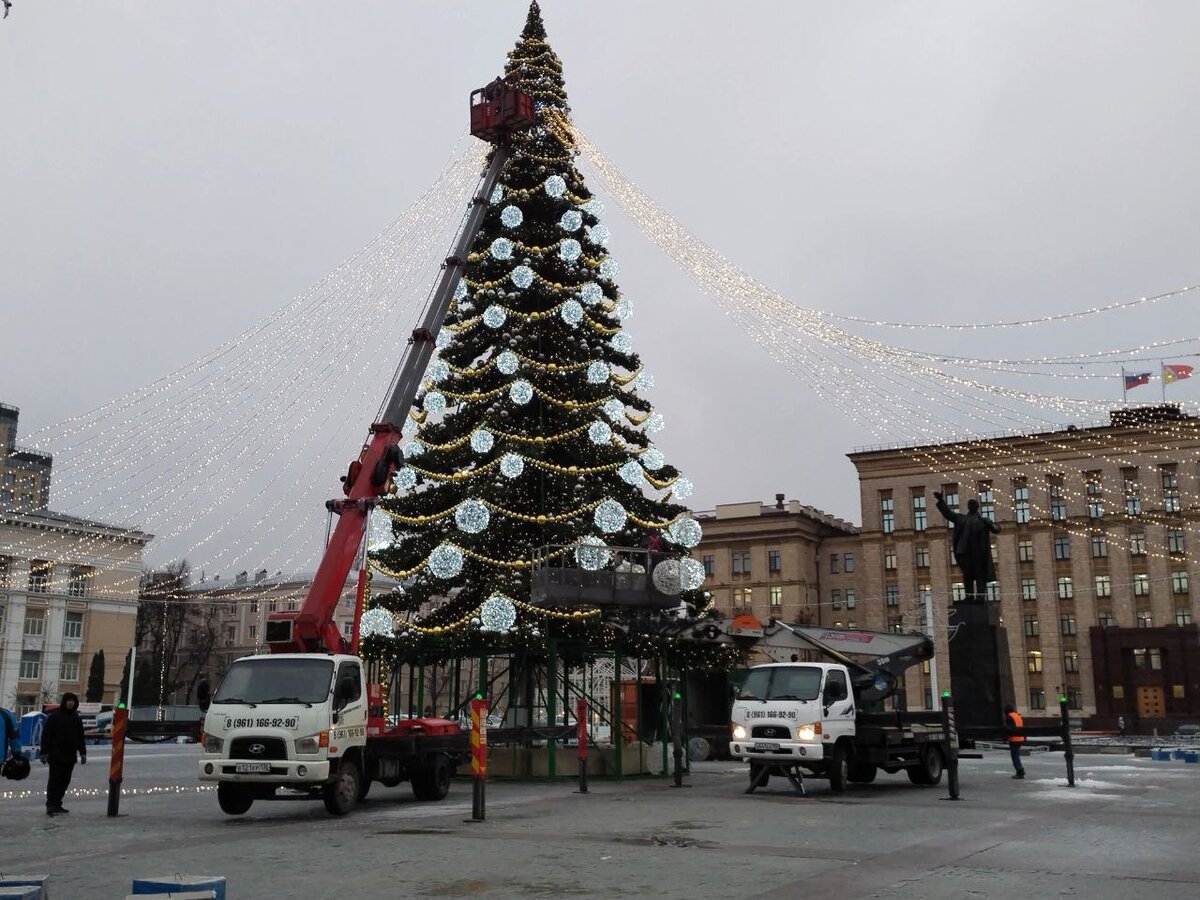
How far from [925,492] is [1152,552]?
1637cm

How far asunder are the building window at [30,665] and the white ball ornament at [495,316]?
5951cm

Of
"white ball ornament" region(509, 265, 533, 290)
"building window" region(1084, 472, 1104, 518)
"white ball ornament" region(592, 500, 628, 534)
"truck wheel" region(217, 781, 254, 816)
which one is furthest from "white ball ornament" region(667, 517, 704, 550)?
"building window" region(1084, 472, 1104, 518)

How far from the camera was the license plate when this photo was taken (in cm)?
1576

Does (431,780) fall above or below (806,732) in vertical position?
below

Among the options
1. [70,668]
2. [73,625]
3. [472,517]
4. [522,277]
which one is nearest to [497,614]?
[472,517]

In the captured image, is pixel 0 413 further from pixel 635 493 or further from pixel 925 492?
pixel 925 492

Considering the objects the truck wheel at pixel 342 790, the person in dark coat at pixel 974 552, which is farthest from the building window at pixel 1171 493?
the truck wheel at pixel 342 790

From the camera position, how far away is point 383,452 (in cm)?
A: 2266

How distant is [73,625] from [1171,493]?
248ft

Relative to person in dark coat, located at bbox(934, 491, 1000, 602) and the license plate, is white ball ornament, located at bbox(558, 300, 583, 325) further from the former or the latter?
the license plate

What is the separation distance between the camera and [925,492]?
86.9 m

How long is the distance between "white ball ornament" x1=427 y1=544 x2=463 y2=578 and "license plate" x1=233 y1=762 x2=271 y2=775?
9.18 m

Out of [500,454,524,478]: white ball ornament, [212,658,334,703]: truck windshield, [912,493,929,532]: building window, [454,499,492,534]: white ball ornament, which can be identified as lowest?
[212,658,334,703]: truck windshield

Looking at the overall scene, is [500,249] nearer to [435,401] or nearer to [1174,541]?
[435,401]
